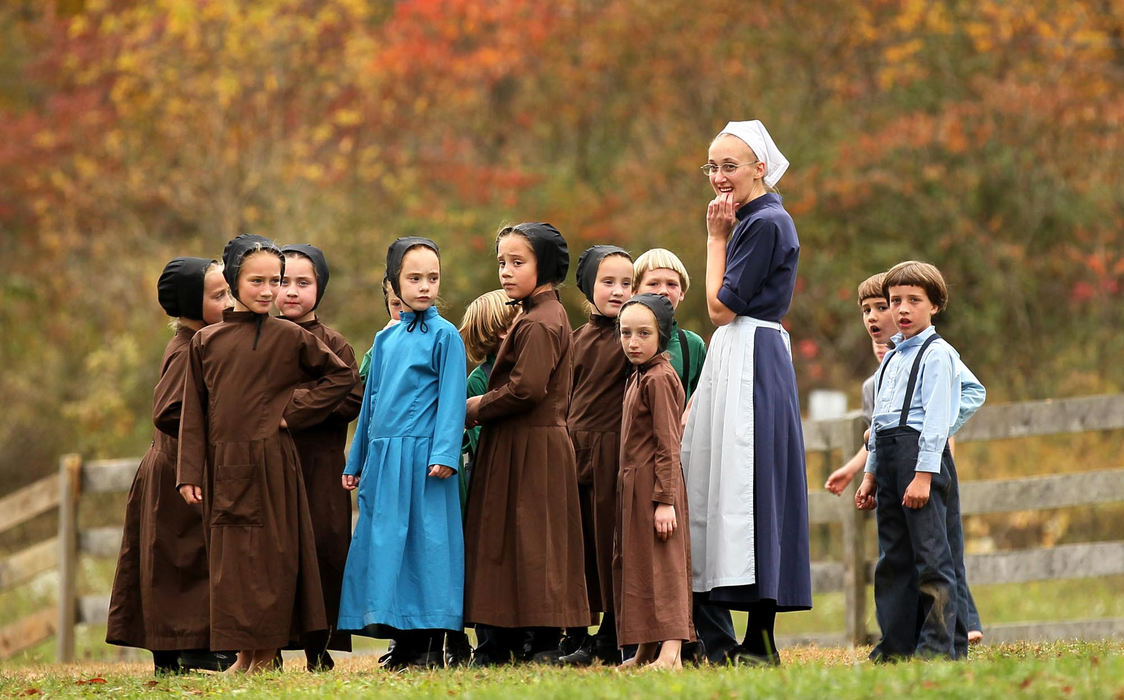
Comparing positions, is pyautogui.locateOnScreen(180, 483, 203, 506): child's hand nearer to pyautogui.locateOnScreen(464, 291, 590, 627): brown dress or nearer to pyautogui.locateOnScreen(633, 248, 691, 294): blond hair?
pyautogui.locateOnScreen(464, 291, 590, 627): brown dress

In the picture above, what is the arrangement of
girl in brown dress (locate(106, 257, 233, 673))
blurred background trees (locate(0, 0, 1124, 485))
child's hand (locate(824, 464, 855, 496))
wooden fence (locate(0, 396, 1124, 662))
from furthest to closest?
blurred background trees (locate(0, 0, 1124, 485)) < wooden fence (locate(0, 396, 1124, 662)) < girl in brown dress (locate(106, 257, 233, 673)) < child's hand (locate(824, 464, 855, 496))

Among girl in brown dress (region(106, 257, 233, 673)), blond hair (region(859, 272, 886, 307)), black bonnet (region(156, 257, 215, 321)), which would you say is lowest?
girl in brown dress (region(106, 257, 233, 673))

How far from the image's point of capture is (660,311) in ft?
21.0

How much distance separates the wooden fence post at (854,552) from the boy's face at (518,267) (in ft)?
11.2

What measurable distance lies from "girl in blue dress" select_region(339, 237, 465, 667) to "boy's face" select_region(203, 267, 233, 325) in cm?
122

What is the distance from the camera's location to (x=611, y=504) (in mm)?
6836

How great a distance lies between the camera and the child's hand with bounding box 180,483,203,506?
21.9ft

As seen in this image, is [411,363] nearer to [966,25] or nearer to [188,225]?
[966,25]

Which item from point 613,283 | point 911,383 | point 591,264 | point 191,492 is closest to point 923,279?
point 911,383

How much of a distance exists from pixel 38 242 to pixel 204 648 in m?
14.4

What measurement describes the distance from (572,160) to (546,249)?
42.1ft

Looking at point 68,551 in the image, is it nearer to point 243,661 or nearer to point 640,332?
point 243,661

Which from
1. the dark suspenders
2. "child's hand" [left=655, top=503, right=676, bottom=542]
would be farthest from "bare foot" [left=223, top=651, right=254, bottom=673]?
the dark suspenders

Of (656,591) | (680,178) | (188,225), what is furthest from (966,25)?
(656,591)
